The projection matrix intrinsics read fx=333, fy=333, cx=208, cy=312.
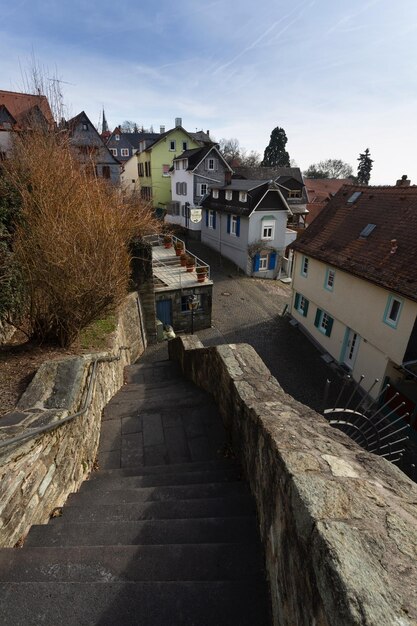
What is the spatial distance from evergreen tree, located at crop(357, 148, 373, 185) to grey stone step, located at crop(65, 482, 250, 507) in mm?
77958

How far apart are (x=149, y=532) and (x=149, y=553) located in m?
0.31

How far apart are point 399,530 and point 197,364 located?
5559 millimetres

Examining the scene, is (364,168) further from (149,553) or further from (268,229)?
(149,553)

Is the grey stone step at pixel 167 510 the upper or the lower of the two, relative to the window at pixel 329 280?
upper

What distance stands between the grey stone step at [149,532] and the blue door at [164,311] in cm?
1317

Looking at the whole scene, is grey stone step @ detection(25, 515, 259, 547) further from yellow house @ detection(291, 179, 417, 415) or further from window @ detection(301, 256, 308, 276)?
window @ detection(301, 256, 308, 276)

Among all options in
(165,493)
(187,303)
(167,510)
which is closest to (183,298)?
(187,303)

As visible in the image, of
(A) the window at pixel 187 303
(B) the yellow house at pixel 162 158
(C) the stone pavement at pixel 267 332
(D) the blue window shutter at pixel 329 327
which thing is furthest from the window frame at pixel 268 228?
(B) the yellow house at pixel 162 158

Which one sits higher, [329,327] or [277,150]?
[277,150]

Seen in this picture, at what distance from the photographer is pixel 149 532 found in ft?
9.77

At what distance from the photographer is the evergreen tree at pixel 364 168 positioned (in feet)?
226

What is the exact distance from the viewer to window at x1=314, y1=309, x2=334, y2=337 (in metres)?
15.9

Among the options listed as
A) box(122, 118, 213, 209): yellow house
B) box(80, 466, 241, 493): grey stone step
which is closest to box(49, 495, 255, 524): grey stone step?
box(80, 466, 241, 493): grey stone step

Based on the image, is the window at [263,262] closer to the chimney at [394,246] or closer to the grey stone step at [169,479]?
the chimney at [394,246]
